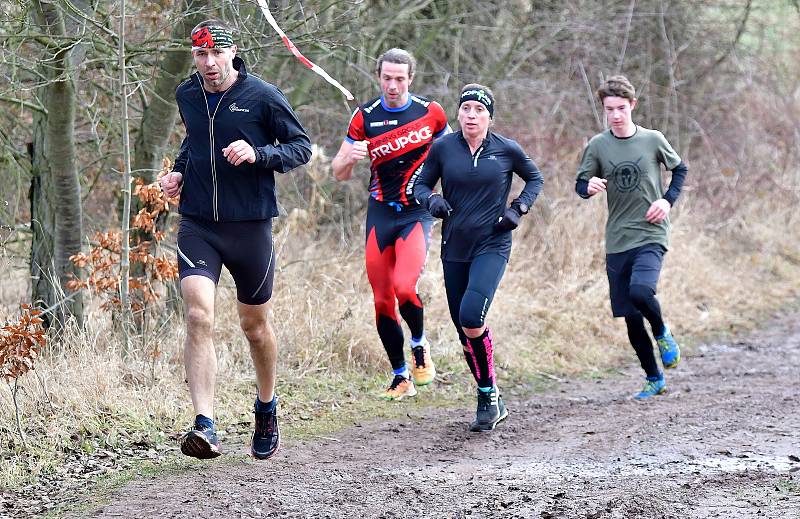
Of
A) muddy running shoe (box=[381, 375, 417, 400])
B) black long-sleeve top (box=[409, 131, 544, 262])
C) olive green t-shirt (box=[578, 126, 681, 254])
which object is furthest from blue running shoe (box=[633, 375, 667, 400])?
black long-sleeve top (box=[409, 131, 544, 262])

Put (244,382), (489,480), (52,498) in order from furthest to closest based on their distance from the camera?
(244,382), (489,480), (52,498)

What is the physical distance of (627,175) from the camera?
318 inches

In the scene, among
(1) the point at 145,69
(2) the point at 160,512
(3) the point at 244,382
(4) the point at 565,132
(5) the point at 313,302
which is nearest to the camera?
(2) the point at 160,512

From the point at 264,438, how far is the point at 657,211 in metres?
3.40

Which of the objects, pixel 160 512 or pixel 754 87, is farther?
pixel 754 87

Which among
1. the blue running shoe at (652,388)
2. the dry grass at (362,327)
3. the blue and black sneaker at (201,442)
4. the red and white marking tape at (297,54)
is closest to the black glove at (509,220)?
the red and white marking tape at (297,54)

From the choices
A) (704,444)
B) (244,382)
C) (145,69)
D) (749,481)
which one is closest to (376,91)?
(145,69)

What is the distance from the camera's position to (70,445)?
20.3 feet

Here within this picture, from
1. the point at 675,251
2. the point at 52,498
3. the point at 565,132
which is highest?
the point at 565,132

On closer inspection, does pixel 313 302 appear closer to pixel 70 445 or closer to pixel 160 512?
pixel 70 445

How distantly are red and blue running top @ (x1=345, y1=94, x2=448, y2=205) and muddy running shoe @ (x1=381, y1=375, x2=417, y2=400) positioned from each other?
4.26 ft

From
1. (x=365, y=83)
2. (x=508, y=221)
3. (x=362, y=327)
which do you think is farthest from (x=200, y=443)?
(x=365, y=83)

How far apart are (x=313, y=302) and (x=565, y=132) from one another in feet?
20.0

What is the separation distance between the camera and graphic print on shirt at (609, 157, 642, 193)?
26.5ft
